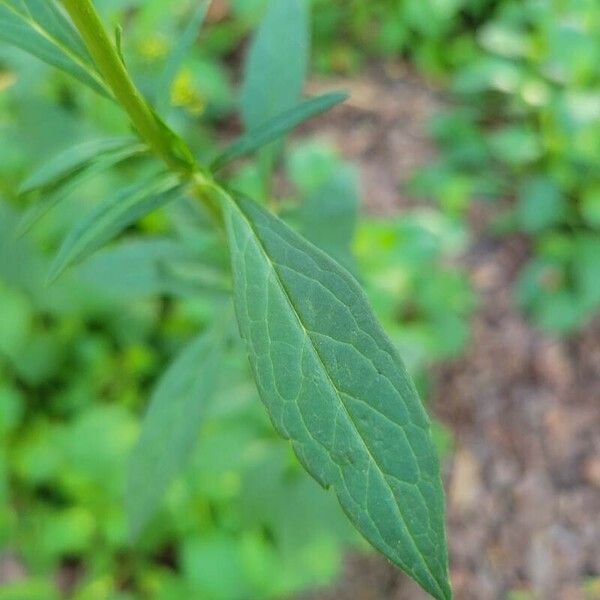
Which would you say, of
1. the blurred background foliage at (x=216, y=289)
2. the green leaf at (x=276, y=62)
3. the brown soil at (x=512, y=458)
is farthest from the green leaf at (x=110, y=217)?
the brown soil at (x=512, y=458)

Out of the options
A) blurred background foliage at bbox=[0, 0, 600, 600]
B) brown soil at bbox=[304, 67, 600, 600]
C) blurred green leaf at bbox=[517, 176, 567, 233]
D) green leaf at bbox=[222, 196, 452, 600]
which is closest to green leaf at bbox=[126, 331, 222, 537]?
blurred background foliage at bbox=[0, 0, 600, 600]

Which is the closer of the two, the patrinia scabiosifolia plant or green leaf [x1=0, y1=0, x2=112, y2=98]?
the patrinia scabiosifolia plant

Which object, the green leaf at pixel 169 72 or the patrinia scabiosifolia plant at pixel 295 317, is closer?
the patrinia scabiosifolia plant at pixel 295 317

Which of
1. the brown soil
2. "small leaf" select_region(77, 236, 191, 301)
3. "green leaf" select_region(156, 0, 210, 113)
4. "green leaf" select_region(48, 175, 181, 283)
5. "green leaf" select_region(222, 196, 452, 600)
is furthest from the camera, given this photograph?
the brown soil

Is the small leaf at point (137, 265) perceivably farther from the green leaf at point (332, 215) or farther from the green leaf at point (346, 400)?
the green leaf at point (346, 400)

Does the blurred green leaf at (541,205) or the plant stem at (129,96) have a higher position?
the plant stem at (129,96)

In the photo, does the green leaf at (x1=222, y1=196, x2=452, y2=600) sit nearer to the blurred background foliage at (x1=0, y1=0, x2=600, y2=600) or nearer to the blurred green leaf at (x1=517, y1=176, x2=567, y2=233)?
the blurred background foliage at (x1=0, y1=0, x2=600, y2=600)
